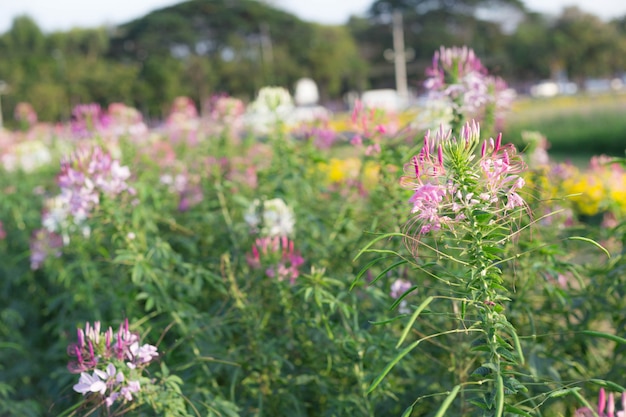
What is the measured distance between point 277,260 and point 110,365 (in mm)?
699

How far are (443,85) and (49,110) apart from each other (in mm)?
27341

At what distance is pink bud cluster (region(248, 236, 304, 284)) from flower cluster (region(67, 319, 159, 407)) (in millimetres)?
564

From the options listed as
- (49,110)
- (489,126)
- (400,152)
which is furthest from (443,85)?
(49,110)

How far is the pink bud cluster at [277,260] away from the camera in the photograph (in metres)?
1.89

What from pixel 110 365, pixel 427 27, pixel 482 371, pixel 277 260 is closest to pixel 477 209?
pixel 482 371

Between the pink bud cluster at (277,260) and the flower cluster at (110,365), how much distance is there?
1.85 ft

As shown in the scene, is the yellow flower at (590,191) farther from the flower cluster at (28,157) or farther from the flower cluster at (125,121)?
the flower cluster at (28,157)

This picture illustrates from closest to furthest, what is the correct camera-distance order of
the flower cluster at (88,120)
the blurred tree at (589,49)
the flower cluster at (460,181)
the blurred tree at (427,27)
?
the flower cluster at (460,181), the flower cluster at (88,120), the blurred tree at (589,49), the blurred tree at (427,27)

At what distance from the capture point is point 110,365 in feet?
4.33

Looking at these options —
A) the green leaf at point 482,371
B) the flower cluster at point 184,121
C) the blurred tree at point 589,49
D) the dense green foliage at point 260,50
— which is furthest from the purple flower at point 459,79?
the blurred tree at point 589,49

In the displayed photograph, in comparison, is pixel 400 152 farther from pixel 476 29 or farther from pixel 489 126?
pixel 476 29

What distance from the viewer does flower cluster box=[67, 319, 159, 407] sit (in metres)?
1.31

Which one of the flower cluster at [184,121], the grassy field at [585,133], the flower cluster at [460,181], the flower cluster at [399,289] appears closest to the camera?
the flower cluster at [460,181]

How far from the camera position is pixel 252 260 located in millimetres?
1965
